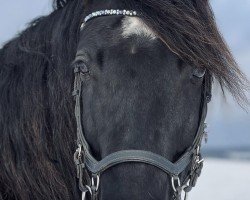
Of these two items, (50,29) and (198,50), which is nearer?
(198,50)

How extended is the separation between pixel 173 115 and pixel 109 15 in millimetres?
840

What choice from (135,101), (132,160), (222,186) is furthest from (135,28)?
(222,186)

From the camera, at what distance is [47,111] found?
4.28 metres

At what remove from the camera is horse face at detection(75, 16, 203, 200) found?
362 centimetres

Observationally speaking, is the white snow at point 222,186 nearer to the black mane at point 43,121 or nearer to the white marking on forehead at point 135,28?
the black mane at point 43,121

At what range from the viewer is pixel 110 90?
12.5 feet

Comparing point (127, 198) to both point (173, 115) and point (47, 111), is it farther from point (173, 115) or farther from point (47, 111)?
point (47, 111)

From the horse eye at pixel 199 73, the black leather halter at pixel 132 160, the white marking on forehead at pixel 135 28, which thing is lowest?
the black leather halter at pixel 132 160

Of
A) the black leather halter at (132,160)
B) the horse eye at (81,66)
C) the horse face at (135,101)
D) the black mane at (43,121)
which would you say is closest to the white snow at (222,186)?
the black leather halter at (132,160)

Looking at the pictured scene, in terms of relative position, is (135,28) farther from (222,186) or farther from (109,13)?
(222,186)

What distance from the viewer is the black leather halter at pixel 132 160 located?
3.60 m

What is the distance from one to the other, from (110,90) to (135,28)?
18.0 inches

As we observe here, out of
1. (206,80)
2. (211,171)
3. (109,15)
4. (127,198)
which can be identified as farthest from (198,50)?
(211,171)

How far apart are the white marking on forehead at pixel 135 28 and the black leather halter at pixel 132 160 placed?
1.19ft
